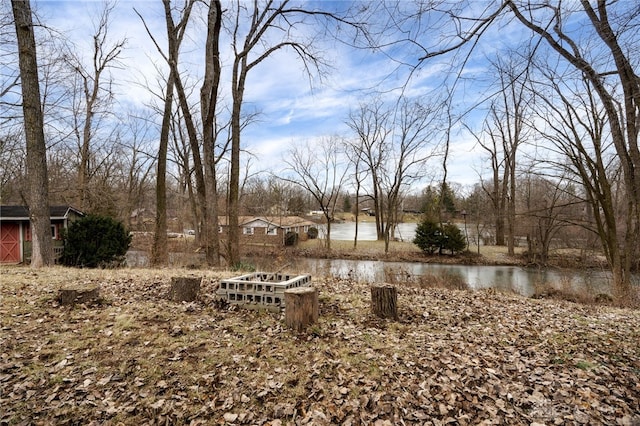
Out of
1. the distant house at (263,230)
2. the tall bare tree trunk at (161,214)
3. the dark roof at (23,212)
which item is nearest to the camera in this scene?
the tall bare tree trunk at (161,214)

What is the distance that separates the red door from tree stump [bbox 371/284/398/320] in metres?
16.0

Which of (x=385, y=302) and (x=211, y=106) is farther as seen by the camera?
(x=211, y=106)

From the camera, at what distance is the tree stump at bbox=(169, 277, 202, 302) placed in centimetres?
476

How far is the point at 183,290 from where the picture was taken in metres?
4.78

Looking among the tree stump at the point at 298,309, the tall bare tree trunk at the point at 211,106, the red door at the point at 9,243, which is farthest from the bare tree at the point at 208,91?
the red door at the point at 9,243

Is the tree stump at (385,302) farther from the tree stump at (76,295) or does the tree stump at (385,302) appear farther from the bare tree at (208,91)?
the bare tree at (208,91)

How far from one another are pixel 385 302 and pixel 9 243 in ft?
53.8

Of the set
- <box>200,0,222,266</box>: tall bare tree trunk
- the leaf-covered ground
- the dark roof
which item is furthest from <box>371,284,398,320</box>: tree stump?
the dark roof

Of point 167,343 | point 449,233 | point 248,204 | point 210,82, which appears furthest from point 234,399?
point 248,204

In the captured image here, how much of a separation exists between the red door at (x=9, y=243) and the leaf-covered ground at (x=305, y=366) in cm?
1171

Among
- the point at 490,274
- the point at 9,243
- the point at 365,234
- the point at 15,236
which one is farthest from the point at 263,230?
the point at 490,274

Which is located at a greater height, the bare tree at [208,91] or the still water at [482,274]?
the bare tree at [208,91]

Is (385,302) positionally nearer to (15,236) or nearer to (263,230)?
(15,236)

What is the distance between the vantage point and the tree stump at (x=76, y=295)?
4309mm
